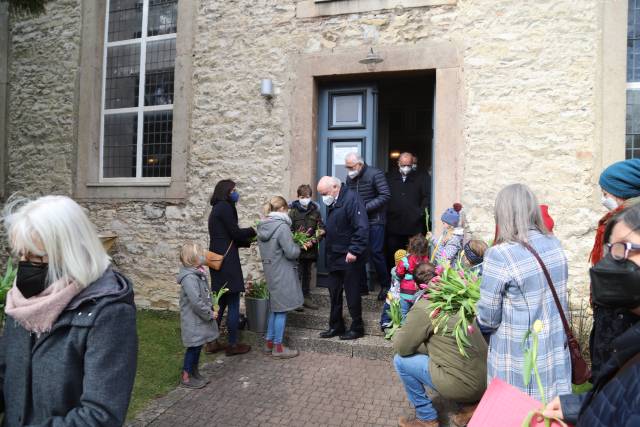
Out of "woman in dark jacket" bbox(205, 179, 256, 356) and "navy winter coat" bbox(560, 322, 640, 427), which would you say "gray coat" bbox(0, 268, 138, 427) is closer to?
"navy winter coat" bbox(560, 322, 640, 427)

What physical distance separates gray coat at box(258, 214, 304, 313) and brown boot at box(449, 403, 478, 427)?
6.85 feet

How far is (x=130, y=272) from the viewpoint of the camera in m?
7.71

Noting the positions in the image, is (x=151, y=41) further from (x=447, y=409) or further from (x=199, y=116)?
(x=447, y=409)

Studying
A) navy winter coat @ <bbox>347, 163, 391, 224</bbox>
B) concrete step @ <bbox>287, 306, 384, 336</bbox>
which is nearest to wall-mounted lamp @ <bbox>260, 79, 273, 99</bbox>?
navy winter coat @ <bbox>347, 163, 391, 224</bbox>

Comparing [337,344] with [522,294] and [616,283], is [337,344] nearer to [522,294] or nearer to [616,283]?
[522,294]

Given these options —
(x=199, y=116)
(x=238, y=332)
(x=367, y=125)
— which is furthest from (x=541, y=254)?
(x=199, y=116)

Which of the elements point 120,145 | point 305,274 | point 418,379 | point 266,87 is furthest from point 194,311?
point 120,145

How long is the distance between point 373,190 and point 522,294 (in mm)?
3528

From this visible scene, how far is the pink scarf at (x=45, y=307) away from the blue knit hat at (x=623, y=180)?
2.91 metres

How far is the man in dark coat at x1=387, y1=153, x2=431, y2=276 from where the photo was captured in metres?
6.37

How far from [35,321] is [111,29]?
8102 millimetres

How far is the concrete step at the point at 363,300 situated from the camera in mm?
6145

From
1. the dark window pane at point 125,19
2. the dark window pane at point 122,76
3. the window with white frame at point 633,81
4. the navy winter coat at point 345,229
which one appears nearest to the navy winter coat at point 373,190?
the navy winter coat at point 345,229

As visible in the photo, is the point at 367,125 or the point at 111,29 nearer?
the point at 367,125
